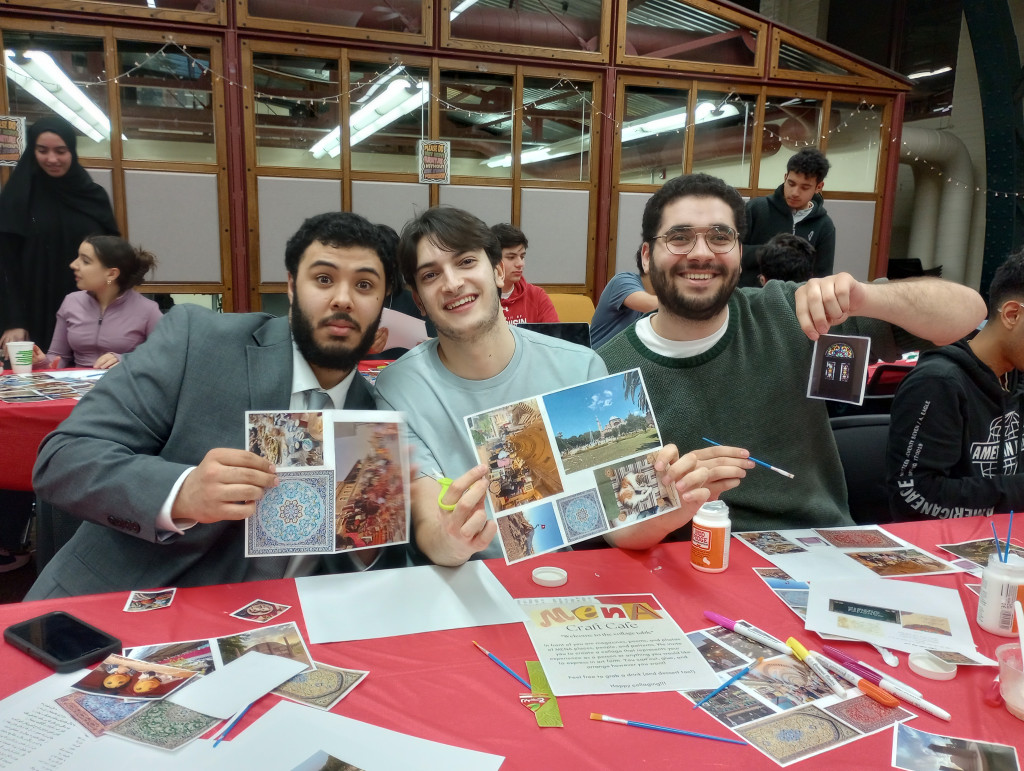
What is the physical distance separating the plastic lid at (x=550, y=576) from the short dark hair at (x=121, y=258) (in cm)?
316

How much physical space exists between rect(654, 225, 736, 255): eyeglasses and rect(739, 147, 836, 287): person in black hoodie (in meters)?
2.57

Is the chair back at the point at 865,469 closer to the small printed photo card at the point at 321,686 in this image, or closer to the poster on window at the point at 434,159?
the small printed photo card at the point at 321,686

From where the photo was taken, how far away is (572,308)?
516 centimetres

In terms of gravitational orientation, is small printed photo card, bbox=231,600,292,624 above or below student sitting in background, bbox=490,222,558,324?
below

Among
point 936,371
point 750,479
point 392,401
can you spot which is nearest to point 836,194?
point 936,371

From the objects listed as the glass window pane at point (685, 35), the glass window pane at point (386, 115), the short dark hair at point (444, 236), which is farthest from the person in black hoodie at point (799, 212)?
the short dark hair at point (444, 236)

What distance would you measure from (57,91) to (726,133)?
212 inches

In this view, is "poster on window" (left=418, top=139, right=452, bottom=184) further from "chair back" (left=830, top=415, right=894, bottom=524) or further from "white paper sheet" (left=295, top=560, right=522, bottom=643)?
"white paper sheet" (left=295, top=560, right=522, bottom=643)

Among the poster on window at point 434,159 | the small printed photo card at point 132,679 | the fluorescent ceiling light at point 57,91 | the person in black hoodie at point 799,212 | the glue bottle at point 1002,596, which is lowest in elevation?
the small printed photo card at point 132,679

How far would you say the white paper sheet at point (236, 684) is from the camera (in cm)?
83

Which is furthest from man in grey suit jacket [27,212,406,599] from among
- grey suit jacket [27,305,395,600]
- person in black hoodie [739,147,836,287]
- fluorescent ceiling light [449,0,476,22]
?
fluorescent ceiling light [449,0,476,22]

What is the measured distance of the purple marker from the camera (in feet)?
3.25

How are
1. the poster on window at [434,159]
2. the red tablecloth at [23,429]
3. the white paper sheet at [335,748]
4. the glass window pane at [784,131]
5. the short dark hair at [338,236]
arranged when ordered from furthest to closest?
the glass window pane at [784,131], the poster on window at [434,159], the red tablecloth at [23,429], the short dark hair at [338,236], the white paper sheet at [335,748]

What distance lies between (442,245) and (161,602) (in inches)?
37.7
